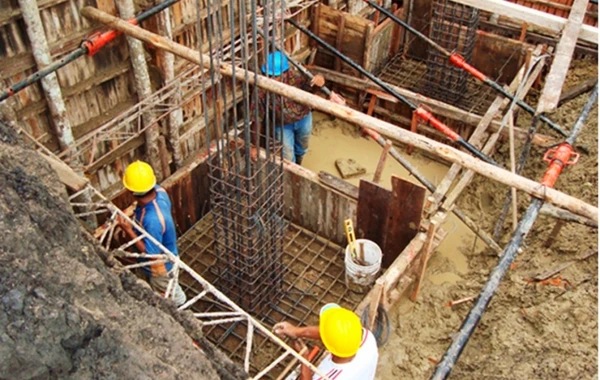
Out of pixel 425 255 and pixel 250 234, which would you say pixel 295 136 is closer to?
pixel 250 234

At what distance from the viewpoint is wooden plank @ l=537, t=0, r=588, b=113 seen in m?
5.23

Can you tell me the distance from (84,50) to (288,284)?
3.30 metres

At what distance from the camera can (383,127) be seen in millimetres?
4719

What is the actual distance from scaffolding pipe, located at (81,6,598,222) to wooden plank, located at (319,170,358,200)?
201cm

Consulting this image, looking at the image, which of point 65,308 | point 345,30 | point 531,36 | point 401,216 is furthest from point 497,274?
point 531,36

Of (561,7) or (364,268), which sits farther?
(561,7)

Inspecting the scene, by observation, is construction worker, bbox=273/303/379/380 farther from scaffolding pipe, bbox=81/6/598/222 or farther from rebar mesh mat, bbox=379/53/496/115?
rebar mesh mat, bbox=379/53/496/115

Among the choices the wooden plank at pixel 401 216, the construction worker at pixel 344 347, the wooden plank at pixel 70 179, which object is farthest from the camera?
the wooden plank at pixel 401 216

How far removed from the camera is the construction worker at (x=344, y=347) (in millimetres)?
4461

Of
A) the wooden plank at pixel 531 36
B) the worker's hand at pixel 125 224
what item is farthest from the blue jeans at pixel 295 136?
the wooden plank at pixel 531 36

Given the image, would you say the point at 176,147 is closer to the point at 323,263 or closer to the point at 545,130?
the point at 323,263

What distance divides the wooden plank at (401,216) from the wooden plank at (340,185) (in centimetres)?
49

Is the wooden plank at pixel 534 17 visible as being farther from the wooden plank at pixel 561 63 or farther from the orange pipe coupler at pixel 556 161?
the orange pipe coupler at pixel 556 161

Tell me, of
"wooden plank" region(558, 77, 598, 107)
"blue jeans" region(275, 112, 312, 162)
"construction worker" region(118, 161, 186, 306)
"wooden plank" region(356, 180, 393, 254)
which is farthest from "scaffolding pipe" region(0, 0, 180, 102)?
"wooden plank" region(558, 77, 598, 107)
